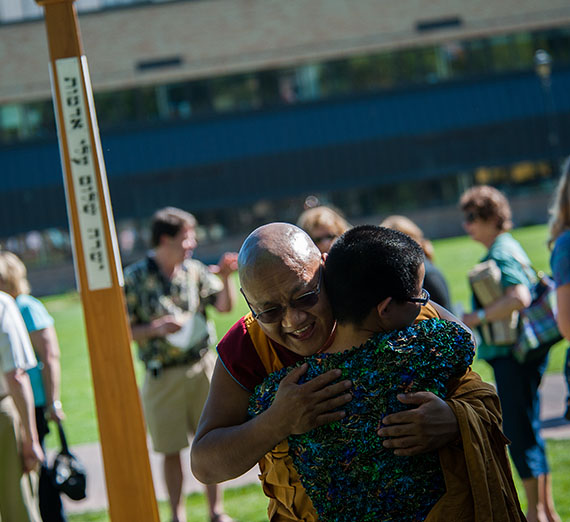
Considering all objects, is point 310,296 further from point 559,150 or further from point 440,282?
point 559,150

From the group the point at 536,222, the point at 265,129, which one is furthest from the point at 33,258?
the point at 536,222

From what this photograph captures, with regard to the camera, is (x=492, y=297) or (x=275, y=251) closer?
(x=275, y=251)

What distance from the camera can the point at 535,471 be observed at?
4684 millimetres

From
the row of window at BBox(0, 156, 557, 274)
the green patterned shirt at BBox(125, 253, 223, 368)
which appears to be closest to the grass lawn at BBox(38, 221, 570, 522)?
the green patterned shirt at BBox(125, 253, 223, 368)

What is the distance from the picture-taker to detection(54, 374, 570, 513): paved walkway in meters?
6.52

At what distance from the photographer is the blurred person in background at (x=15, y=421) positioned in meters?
4.46

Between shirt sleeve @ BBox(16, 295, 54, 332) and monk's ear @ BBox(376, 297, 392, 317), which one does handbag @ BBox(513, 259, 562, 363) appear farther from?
shirt sleeve @ BBox(16, 295, 54, 332)

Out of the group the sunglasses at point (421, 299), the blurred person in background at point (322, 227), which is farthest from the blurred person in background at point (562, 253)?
the sunglasses at point (421, 299)

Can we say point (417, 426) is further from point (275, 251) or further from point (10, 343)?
point (10, 343)

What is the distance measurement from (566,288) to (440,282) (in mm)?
838

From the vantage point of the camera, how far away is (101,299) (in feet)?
11.5

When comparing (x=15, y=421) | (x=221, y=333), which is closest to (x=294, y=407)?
(x=15, y=421)

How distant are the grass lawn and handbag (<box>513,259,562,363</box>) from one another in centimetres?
38

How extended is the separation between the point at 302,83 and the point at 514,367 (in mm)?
34284
